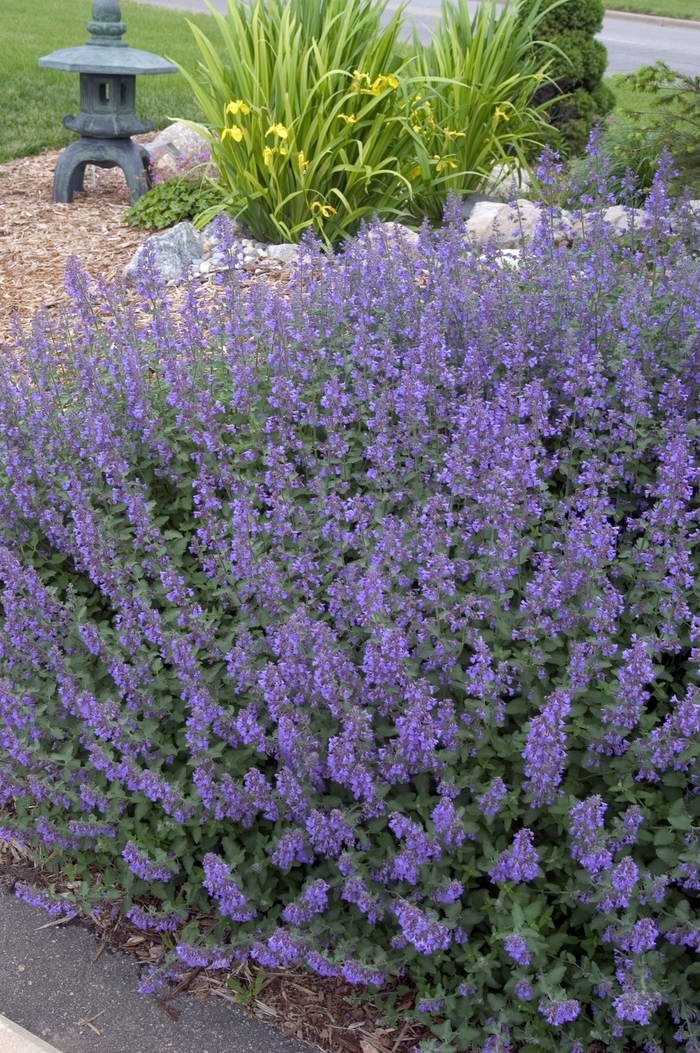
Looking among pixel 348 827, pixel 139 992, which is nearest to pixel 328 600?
pixel 348 827

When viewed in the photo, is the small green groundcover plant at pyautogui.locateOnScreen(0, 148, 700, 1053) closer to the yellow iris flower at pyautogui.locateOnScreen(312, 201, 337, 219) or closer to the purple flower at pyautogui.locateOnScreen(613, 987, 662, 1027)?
the purple flower at pyautogui.locateOnScreen(613, 987, 662, 1027)

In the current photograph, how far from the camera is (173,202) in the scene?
24.6 feet

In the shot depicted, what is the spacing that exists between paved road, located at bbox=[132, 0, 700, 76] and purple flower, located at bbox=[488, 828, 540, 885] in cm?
1693

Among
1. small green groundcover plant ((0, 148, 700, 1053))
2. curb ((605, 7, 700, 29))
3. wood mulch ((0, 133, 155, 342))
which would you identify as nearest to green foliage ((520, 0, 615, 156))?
wood mulch ((0, 133, 155, 342))

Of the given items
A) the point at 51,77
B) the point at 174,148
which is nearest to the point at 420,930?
the point at 174,148

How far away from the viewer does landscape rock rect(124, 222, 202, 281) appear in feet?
21.4

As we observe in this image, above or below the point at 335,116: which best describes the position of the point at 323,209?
below

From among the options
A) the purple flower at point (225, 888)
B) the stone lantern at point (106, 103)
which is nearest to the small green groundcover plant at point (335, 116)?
the stone lantern at point (106, 103)

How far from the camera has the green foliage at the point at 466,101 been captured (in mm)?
6984

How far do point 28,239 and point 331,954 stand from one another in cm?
628

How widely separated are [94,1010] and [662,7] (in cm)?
2810

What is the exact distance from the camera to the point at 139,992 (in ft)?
8.95

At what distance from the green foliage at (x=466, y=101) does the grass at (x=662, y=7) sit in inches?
781

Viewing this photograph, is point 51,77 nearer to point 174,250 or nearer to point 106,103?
point 106,103
